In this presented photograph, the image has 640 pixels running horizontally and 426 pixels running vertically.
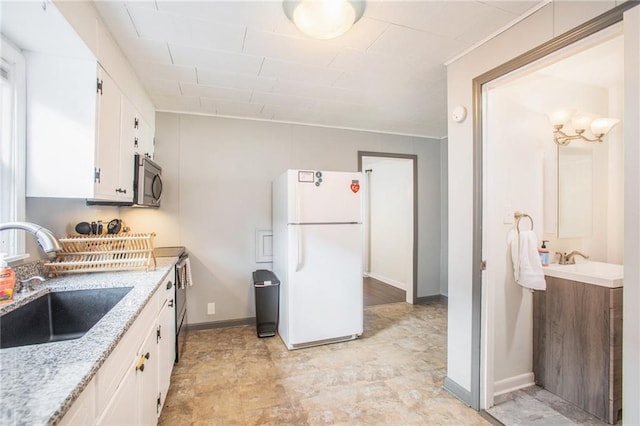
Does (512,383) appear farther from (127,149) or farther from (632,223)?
(127,149)

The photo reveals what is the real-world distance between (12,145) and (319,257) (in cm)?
221

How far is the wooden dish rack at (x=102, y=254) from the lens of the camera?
1.74 meters

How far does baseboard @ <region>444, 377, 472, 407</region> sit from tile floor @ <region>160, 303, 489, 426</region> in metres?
0.04

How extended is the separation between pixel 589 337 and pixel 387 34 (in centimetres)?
233

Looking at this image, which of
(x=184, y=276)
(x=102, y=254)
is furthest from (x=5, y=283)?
(x=184, y=276)

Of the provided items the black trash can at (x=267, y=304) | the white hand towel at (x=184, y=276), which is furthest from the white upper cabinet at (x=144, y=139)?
the black trash can at (x=267, y=304)

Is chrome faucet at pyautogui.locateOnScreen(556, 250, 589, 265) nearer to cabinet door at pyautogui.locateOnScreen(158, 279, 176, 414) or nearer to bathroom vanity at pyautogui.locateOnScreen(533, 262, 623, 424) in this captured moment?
bathroom vanity at pyautogui.locateOnScreen(533, 262, 623, 424)

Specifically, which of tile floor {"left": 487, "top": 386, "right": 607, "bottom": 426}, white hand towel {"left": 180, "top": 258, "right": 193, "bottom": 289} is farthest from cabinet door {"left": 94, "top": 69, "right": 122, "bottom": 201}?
tile floor {"left": 487, "top": 386, "right": 607, "bottom": 426}

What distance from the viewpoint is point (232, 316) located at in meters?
3.37

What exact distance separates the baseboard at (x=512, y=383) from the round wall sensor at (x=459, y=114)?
1.86m

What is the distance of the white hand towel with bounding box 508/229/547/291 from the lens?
78.6 inches

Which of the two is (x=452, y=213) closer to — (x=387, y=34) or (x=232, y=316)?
(x=387, y=34)

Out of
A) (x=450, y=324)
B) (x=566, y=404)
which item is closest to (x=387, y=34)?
(x=450, y=324)

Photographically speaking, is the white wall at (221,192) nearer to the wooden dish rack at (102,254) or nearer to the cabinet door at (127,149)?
the cabinet door at (127,149)
